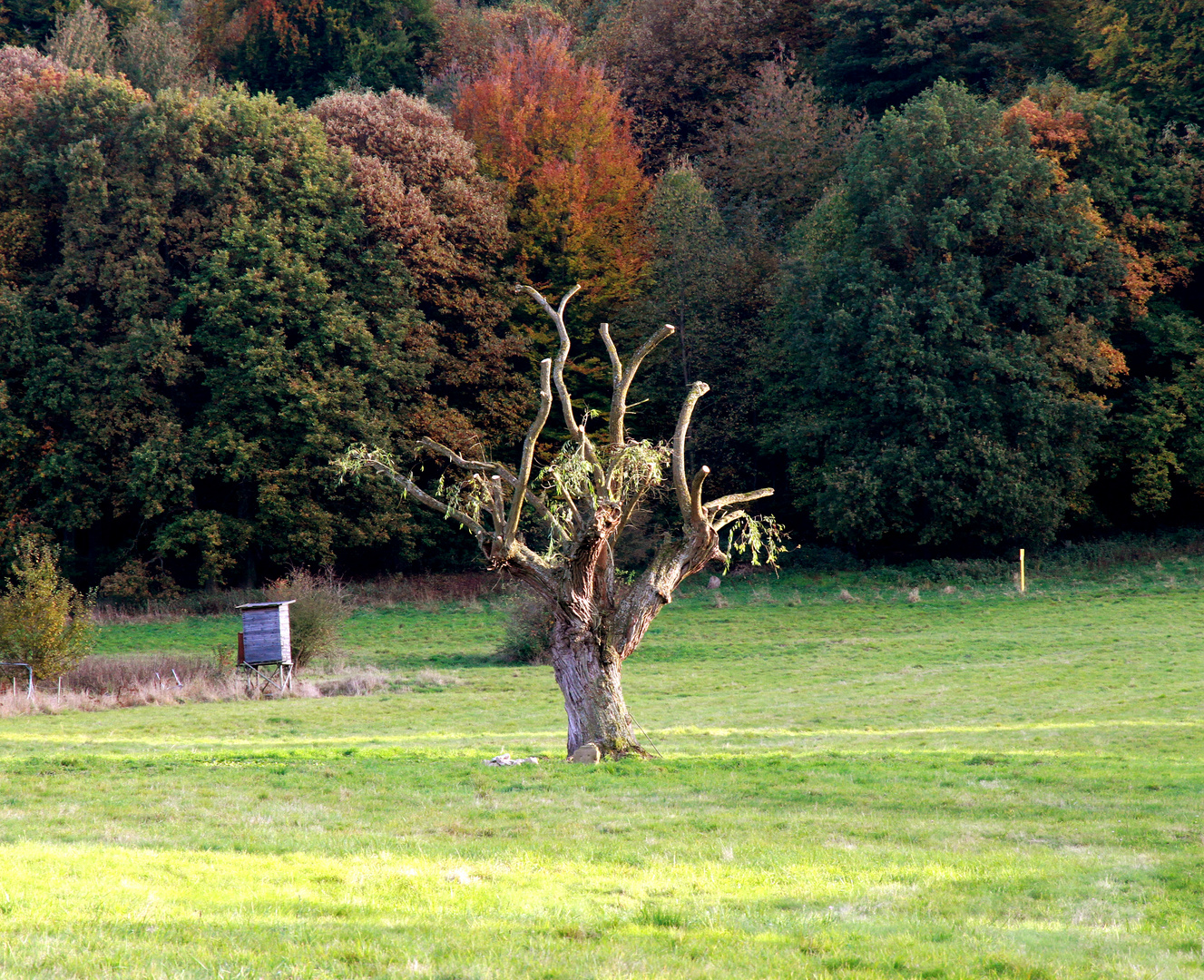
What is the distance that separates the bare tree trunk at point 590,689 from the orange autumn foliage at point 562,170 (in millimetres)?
35015

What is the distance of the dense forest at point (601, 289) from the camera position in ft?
137

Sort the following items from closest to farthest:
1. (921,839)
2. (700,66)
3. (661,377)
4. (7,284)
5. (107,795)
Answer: (921,839)
(107,795)
(7,284)
(661,377)
(700,66)

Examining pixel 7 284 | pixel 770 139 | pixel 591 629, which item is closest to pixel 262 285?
pixel 7 284

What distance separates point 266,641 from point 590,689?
15.2m

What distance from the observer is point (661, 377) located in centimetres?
4959

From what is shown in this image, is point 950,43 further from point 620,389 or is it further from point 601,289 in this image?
point 620,389

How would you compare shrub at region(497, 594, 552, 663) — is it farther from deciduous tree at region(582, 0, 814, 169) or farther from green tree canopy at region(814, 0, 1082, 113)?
green tree canopy at region(814, 0, 1082, 113)

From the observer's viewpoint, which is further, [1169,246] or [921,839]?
[1169,246]

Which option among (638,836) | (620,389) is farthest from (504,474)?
(638,836)

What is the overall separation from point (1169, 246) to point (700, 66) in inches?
930

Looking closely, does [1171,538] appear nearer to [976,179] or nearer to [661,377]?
[976,179]

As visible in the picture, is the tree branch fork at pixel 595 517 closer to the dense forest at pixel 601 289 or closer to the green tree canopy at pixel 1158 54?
the dense forest at pixel 601 289

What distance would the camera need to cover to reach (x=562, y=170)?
49.3 meters

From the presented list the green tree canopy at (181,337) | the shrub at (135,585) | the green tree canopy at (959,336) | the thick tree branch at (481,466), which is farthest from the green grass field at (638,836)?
the green tree canopy at (181,337)
